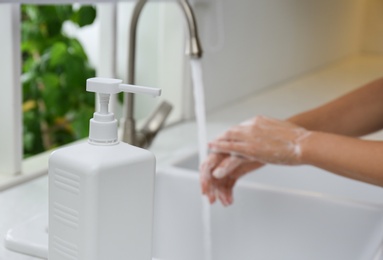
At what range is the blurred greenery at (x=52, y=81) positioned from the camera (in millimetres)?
2027

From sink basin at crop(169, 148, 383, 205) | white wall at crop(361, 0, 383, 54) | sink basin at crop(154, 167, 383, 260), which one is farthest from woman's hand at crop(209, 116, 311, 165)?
white wall at crop(361, 0, 383, 54)

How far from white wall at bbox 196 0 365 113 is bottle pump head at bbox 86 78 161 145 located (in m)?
1.21

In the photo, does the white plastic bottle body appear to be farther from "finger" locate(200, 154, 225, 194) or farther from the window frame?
the window frame

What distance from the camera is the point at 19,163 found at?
1.30m

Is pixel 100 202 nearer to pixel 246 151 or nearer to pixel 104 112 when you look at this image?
pixel 104 112

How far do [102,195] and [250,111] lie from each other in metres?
1.37

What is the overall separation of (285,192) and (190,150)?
0.31m

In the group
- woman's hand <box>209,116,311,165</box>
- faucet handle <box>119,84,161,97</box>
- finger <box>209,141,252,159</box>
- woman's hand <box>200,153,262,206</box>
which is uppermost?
faucet handle <box>119,84,161,97</box>

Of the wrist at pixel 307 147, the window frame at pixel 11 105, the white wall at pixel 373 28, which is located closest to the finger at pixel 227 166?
the wrist at pixel 307 147

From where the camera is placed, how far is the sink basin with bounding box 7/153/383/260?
1149 millimetres

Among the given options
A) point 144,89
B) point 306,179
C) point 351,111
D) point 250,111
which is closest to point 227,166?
point 351,111

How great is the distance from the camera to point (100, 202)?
2.09 feet

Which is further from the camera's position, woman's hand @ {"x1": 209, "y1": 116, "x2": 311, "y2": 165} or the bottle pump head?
woman's hand @ {"x1": 209, "y1": 116, "x2": 311, "y2": 165}

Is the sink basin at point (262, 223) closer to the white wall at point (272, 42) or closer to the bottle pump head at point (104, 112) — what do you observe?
the bottle pump head at point (104, 112)
